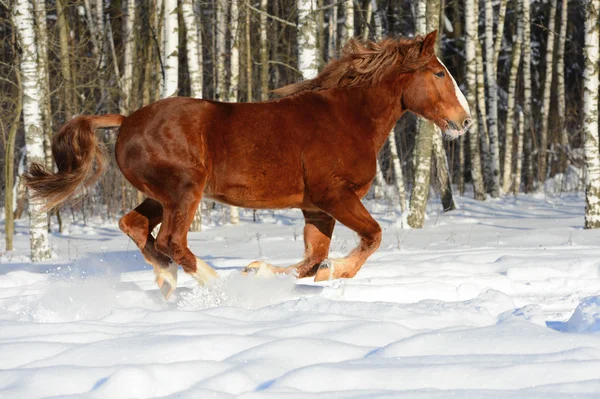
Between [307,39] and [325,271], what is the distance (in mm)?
3750

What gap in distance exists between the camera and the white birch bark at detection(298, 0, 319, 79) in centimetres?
817

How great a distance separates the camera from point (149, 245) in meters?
5.45

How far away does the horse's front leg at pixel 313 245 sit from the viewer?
5.55m

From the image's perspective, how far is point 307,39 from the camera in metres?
8.23

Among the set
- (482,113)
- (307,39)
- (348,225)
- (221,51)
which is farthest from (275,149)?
(482,113)

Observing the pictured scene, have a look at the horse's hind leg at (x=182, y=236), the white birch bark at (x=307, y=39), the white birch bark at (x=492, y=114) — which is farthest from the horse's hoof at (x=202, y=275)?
the white birch bark at (x=492, y=114)

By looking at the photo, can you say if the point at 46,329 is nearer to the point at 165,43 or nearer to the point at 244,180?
the point at 244,180

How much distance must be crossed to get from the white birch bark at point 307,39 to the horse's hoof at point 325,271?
3.40m

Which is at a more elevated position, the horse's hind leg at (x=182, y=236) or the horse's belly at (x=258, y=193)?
the horse's belly at (x=258, y=193)

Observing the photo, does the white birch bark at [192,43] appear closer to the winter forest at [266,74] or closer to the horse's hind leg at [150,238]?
the winter forest at [266,74]

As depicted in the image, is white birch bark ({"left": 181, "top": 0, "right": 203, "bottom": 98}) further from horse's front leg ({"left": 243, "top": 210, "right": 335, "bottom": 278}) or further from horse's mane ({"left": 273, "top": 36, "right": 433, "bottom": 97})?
horse's front leg ({"left": 243, "top": 210, "right": 335, "bottom": 278})

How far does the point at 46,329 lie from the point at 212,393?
1.44 meters

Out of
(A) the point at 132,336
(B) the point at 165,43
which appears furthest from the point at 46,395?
(B) the point at 165,43

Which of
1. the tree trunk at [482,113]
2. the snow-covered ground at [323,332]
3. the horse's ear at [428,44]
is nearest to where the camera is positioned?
the snow-covered ground at [323,332]
